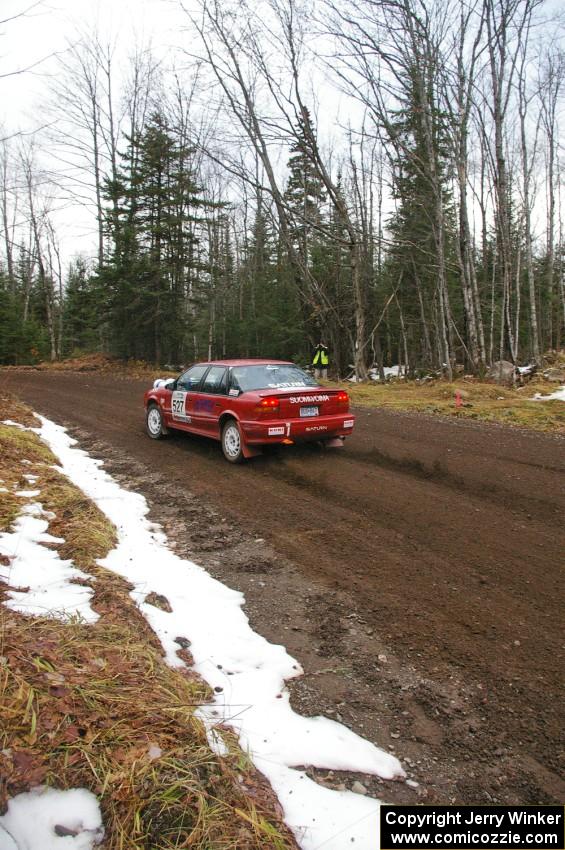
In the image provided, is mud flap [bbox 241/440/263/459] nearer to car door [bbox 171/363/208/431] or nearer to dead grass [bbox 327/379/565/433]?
car door [bbox 171/363/208/431]

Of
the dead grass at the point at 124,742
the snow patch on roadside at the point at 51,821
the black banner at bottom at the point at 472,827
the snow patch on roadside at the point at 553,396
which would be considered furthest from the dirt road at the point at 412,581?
the snow patch on roadside at the point at 553,396

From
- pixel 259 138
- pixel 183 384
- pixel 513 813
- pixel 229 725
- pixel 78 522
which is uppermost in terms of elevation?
pixel 259 138

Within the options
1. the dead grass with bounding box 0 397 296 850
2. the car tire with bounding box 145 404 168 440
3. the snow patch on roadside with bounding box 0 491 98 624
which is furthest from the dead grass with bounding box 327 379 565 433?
the dead grass with bounding box 0 397 296 850

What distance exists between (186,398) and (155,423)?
127 cm

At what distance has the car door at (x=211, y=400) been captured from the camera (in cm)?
775

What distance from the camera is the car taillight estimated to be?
6.99 metres

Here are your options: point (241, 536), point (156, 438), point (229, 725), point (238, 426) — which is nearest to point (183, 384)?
point (156, 438)

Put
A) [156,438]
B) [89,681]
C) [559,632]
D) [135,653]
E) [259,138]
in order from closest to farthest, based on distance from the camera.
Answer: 1. [89,681]
2. [135,653]
3. [559,632]
4. [156,438]
5. [259,138]

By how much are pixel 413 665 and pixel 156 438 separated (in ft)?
24.0

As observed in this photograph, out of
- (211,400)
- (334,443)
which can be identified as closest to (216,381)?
(211,400)

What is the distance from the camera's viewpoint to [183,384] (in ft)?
28.7

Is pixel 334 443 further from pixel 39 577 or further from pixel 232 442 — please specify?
pixel 39 577

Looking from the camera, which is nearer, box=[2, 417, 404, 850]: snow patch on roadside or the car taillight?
box=[2, 417, 404, 850]: snow patch on roadside

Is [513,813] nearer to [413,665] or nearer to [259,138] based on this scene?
[413,665]
